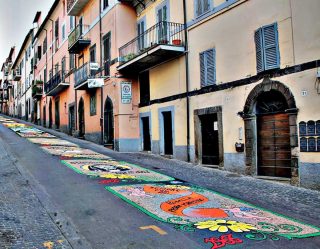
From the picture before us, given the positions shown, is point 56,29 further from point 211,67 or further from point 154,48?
point 211,67

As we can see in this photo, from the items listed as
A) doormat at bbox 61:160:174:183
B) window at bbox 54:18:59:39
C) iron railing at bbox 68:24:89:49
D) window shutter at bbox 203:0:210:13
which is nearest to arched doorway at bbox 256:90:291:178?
doormat at bbox 61:160:174:183

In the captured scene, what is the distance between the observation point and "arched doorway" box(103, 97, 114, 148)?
20.8 meters

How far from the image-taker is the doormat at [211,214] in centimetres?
595

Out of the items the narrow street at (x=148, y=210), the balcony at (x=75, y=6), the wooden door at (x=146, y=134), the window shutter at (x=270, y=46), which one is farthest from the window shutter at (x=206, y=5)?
the balcony at (x=75, y=6)

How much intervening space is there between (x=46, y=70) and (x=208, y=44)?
27.3 m

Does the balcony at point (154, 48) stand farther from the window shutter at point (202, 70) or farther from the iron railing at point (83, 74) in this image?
the iron railing at point (83, 74)

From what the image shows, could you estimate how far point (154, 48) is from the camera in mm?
15336

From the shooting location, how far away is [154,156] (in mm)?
17484

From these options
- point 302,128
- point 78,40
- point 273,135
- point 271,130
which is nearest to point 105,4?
point 78,40

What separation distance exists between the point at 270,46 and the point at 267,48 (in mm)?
124

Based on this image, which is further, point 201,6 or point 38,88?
point 38,88

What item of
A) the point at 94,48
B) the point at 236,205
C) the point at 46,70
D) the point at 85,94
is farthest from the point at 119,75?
the point at 46,70

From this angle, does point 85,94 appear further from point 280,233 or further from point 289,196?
point 280,233

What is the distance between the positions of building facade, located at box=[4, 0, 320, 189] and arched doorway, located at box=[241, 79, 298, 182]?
0.11 feet
